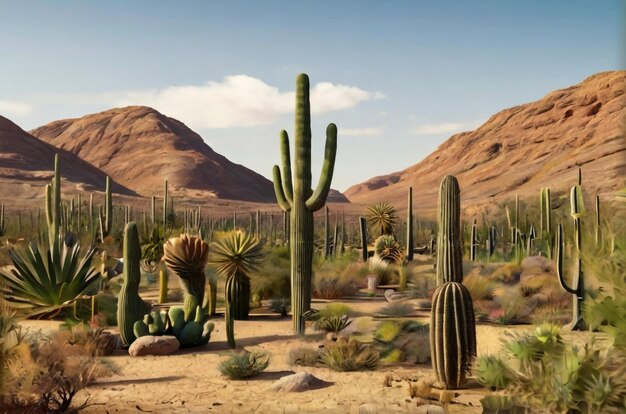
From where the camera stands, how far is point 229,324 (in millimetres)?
11625

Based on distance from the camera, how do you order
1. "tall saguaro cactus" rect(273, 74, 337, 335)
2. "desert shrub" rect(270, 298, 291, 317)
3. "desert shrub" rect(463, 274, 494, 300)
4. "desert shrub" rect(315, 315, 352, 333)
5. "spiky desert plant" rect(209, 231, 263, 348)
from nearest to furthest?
"desert shrub" rect(315, 315, 352, 333) → "tall saguaro cactus" rect(273, 74, 337, 335) → "spiky desert plant" rect(209, 231, 263, 348) → "desert shrub" rect(270, 298, 291, 317) → "desert shrub" rect(463, 274, 494, 300)

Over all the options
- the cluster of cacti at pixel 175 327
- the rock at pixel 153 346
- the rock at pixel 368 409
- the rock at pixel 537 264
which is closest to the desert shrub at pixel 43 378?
the rock at pixel 153 346

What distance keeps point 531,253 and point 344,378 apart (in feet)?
64.3

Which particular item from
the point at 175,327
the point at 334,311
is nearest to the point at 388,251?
the point at 334,311

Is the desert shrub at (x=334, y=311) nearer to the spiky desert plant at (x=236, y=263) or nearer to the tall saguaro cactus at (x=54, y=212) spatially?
the spiky desert plant at (x=236, y=263)

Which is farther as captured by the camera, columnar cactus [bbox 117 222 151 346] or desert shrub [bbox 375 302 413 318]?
desert shrub [bbox 375 302 413 318]

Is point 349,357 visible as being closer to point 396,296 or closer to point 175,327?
point 175,327

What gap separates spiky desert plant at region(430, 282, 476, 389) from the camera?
9141mm

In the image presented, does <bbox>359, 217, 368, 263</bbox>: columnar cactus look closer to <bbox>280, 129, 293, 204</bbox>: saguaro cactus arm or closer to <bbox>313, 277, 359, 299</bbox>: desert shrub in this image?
<bbox>313, 277, 359, 299</bbox>: desert shrub

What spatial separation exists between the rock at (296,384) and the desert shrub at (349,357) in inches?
36.0

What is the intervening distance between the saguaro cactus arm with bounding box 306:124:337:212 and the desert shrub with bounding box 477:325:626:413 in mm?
5970

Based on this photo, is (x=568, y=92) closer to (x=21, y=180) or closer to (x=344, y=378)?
(x=21, y=180)

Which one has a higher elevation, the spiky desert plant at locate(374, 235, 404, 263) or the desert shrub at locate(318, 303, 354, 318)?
the spiky desert plant at locate(374, 235, 404, 263)

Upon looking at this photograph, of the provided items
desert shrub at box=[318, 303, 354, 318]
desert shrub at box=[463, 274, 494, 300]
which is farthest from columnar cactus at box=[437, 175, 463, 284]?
desert shrub at box=[463, 274, 494, 300]
